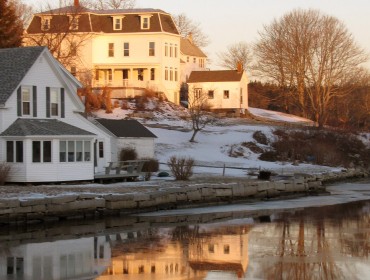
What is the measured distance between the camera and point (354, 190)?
52.2 metres

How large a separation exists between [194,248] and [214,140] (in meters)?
45.3

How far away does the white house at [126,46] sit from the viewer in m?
85.7

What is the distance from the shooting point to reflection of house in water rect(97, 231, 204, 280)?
21.2 metres

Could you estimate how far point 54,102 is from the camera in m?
46.0

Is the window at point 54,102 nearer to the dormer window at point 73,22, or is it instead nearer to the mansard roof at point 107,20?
the dormer window at point 73,22

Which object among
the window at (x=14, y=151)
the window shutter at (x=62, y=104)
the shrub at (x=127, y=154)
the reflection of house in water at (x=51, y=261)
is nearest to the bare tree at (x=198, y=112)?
the shrub at (x=127, y=154)

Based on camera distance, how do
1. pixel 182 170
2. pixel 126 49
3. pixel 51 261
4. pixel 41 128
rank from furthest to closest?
pixel 126 49
pixel 182 170
pixel 41 128
pixel 51 261

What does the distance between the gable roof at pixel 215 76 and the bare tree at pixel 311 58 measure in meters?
6.26

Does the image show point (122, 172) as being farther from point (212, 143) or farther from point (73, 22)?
point (73, 22)

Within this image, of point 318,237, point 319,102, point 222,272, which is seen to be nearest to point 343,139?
point 319,102

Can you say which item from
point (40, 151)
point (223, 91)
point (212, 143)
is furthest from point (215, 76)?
point (40, 151)

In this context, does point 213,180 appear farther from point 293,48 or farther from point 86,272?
point 293,48

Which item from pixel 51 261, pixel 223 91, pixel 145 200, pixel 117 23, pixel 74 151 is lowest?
pixel 51 261

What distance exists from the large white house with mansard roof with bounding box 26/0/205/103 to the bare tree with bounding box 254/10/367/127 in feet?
51.0
